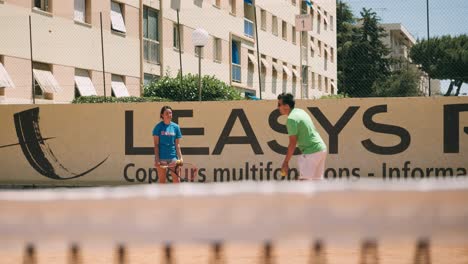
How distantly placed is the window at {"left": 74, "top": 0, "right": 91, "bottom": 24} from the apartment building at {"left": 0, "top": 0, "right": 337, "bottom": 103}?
1.6 inches

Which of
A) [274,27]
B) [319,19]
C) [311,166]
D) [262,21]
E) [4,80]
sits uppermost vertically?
[319,19]

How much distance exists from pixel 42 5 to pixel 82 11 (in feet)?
7.22

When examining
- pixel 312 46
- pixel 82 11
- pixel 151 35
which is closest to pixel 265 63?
pixel 151 35

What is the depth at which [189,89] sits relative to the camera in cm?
2634

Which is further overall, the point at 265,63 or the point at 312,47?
the point at 312,47

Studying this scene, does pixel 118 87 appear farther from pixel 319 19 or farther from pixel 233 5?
pixel 319 19

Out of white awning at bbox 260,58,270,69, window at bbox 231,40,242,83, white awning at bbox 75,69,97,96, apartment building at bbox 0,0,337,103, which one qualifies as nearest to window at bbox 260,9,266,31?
apartment building at bbox 0,0,337,103

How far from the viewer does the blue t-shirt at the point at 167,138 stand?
38.6ft

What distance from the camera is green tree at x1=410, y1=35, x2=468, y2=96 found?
702 inches

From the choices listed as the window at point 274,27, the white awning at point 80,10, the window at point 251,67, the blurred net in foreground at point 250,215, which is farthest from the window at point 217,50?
the blurred net in foreground at point 250,215

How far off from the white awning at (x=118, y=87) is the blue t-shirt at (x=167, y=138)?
57.0ft

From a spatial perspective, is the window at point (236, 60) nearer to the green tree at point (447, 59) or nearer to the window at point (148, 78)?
the window at point (148, 78)

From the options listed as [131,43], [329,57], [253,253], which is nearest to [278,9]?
[329,57]

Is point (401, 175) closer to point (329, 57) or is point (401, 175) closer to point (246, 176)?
point (246, 176)
